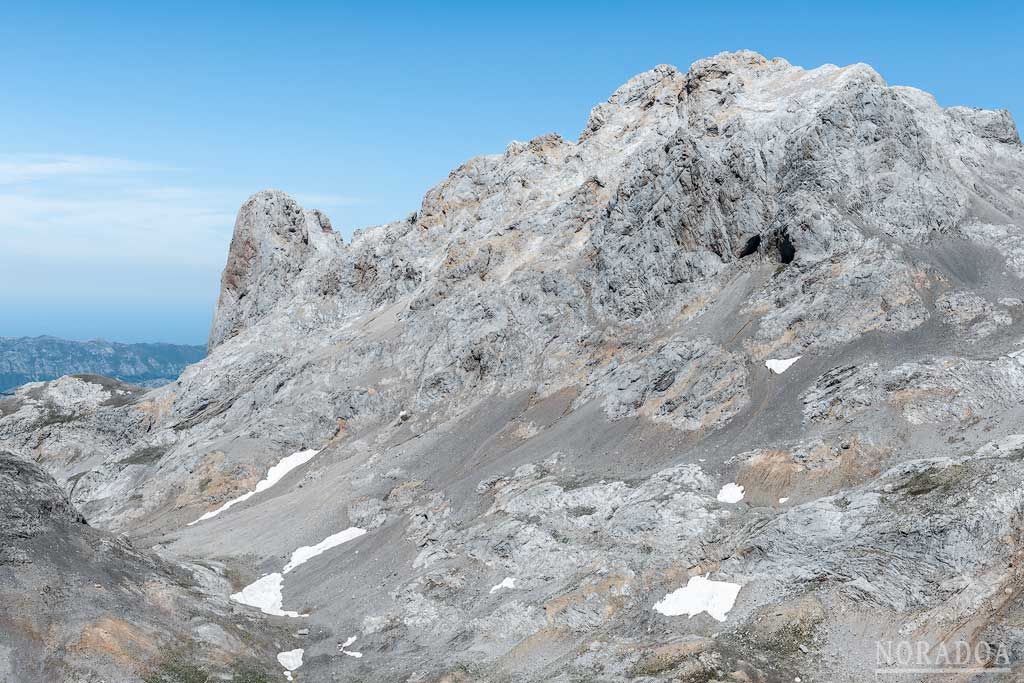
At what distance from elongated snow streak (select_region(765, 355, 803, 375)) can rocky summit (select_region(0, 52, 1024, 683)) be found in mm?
245

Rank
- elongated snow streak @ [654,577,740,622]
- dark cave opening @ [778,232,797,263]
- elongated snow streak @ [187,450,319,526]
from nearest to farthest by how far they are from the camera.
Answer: elongated snow streak @ [654,577,740,622]
dark cave opening @ [778,232,797,263]
elongated snow streak @ [187,450,319,526]

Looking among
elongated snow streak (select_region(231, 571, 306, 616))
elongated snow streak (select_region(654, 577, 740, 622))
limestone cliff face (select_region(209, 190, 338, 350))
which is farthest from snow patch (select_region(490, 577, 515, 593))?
limestone cliff face (select_region(209, 190, 338, 350))

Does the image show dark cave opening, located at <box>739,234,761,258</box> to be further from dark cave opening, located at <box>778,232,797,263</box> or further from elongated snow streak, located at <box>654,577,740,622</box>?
elongated snow streak, located at <box>654,577,740,622</box>

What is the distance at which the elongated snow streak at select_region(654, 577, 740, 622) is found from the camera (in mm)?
38344

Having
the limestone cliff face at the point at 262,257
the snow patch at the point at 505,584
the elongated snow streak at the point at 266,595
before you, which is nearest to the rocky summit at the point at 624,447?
the snow patch at the point at 505,584

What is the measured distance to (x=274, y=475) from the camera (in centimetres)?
7869

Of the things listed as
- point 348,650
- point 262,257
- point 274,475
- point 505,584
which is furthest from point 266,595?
point 262,257

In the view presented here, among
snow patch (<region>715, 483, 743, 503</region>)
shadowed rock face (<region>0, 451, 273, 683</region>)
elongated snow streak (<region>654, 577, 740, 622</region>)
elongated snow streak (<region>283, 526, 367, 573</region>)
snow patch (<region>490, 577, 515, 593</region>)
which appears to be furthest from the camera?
elongated snow streak (<region>283, 526, 367, 573</region>)

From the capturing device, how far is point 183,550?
211 ft

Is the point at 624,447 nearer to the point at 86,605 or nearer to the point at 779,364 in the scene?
the point at 779,364

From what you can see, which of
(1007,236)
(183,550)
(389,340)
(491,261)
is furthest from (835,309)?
(183,550)

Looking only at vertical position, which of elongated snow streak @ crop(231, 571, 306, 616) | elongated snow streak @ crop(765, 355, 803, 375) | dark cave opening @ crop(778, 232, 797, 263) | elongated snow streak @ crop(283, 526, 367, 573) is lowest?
elongated snow streak @ crop(231, 571, 306, 616)

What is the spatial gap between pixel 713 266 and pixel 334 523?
42.2 meters

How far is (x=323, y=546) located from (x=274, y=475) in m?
20.2
